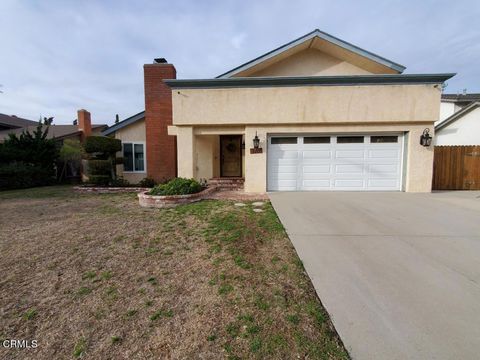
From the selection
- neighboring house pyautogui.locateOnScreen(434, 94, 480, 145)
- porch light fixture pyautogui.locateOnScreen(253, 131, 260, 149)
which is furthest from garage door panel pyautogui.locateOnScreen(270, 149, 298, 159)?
neighboring house pyautogui.locateOnScreen(434, 94, 480, 145)

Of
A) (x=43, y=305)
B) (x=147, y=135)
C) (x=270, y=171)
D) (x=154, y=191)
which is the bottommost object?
(x=43, y=305)

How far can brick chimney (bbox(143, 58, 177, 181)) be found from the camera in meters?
11.8

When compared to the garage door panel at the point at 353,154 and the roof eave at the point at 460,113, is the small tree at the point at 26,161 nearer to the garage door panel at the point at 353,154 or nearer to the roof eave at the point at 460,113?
the garage door panel at the point at 353,154

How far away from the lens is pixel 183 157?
31.9 feet

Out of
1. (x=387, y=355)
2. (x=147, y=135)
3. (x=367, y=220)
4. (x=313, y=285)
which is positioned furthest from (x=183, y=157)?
(x=387, y=355)

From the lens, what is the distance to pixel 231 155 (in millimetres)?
12914

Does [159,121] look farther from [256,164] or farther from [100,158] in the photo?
[256,164]

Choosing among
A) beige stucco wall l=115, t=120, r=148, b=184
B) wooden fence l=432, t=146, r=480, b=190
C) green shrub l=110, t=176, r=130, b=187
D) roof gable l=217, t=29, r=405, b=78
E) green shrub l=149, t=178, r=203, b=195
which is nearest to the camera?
green shrub l=149, t=178, r=203, b=195

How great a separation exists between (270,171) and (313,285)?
7.00 metres

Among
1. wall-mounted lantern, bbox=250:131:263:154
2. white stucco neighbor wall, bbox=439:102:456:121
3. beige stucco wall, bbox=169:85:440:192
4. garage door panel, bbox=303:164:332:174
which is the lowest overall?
garage door panel, bbox=303:164:332:174

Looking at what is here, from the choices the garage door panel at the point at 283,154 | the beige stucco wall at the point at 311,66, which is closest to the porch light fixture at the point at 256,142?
the garage door panel at the point at 283,154

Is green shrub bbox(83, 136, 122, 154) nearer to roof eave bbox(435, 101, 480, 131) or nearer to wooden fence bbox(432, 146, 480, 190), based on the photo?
wooden fence bbox(432, 146, 480, 190)

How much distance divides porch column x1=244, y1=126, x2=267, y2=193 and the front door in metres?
3.27

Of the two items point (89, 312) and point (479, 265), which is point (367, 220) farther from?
point (89, 312)
